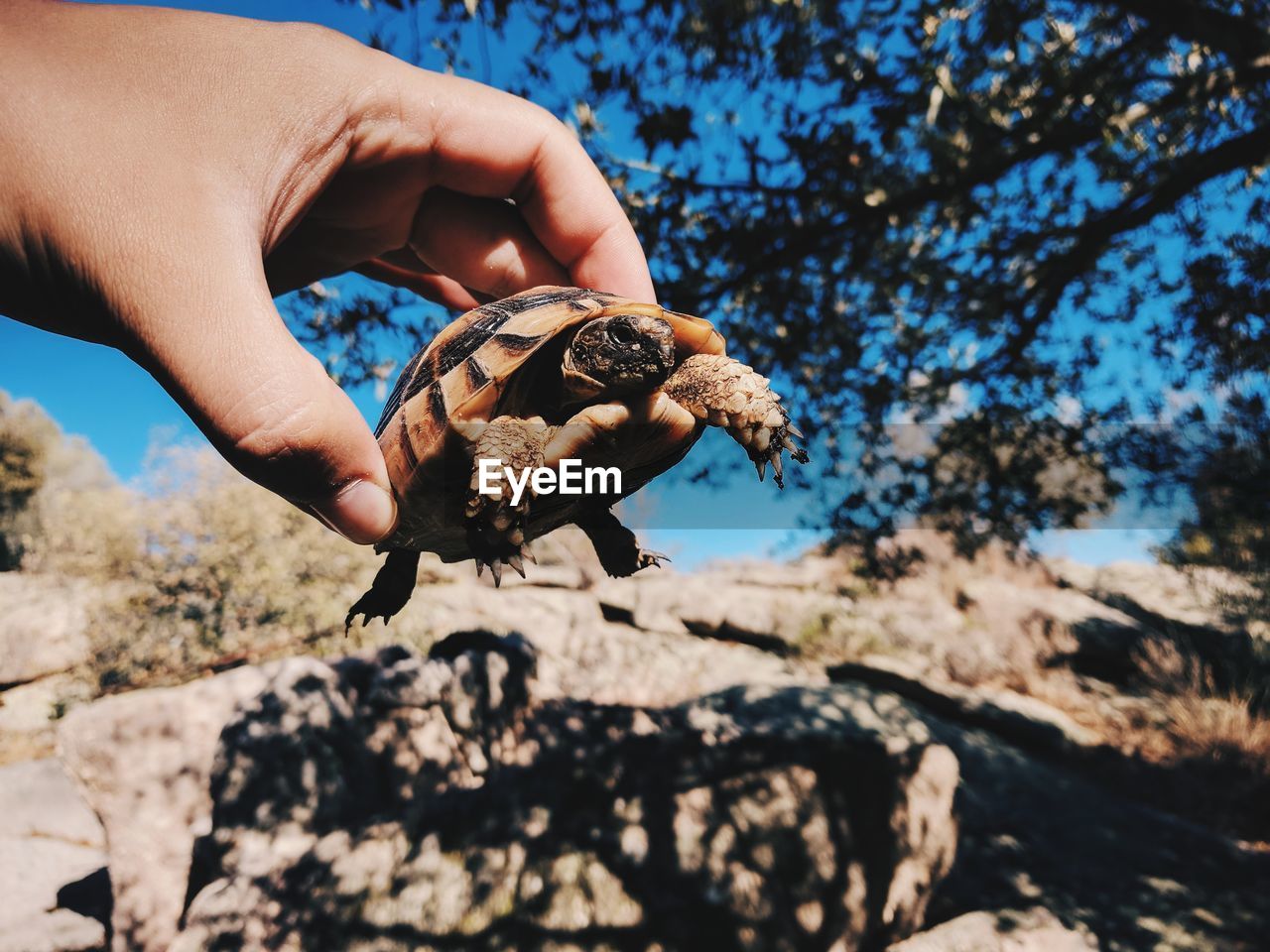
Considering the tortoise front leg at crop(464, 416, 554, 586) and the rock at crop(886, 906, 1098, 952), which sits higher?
the tortoise front leg at crop(464, 416, 554, 586)

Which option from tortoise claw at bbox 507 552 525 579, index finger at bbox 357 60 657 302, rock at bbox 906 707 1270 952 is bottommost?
rock at bbox 906 707 1270 952

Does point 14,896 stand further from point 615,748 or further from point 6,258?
point 6,258

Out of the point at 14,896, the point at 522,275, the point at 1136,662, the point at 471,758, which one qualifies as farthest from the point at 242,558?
the point at 1136,662

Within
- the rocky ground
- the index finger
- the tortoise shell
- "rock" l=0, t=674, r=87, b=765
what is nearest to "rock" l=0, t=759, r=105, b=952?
the rocky ground

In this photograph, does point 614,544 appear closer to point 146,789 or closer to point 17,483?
point 146,789

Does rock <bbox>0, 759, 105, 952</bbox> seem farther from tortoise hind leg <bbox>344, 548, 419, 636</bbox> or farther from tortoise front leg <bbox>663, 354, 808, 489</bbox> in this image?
tortoise front leg <bbox>663, 354, 808, 489</bbox>

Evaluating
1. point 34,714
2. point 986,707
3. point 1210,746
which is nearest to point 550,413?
point 986,707

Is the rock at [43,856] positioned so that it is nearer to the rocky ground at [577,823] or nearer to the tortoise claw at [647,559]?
the rocky ground at [577,823]

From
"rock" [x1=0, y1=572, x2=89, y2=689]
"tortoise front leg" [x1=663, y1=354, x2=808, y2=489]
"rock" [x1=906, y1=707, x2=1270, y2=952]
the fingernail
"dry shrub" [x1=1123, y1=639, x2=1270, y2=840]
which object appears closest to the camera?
the fingernail
